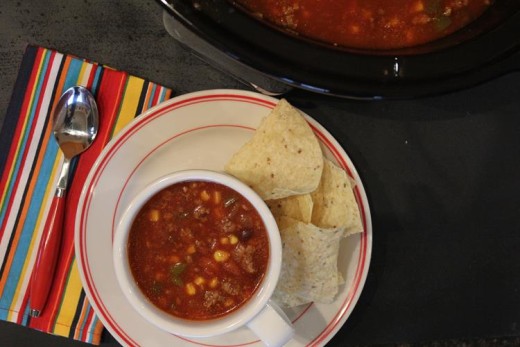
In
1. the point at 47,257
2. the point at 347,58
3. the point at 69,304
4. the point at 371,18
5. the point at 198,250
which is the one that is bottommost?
the point at 69,304

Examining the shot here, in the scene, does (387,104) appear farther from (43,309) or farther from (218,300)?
(43,309)

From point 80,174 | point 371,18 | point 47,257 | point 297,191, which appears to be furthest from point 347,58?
point 47,257

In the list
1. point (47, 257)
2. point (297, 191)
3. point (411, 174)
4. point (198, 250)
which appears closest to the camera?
point (198, 250)

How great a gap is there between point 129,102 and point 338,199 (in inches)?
25.0

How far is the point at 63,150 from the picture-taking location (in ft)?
5.01

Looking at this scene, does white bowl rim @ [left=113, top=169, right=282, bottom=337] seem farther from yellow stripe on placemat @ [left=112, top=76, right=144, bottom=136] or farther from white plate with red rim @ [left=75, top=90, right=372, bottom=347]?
yellow stripe on placemat @ [left=112, top=76, right=144, bottom=136]

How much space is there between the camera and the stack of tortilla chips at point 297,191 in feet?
4.57

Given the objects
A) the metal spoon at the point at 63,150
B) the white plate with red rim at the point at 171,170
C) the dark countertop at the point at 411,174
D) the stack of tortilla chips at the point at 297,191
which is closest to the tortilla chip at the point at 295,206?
the stack of tortilla chips at the point at 297,191

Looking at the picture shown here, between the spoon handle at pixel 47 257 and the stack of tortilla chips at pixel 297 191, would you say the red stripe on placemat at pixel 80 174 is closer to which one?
the spoon handle at pixel 47 257

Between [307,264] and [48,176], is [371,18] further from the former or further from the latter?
[48,176]

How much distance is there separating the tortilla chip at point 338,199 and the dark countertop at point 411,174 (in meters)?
0.19

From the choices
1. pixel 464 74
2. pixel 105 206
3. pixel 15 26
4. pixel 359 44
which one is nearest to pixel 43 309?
pixel 105 206

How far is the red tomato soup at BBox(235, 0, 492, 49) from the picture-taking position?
1413 mm

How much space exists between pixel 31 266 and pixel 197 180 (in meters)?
0.61
